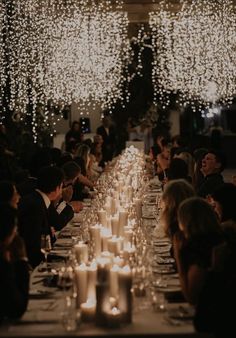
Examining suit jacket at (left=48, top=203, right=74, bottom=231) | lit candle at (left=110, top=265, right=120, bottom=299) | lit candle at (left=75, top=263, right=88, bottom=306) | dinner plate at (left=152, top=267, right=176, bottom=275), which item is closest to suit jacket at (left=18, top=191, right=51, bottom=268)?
dinner plate at (left=152, top=267, right=176, bottom=275)

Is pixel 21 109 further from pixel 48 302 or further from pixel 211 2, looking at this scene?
pixel 48 302

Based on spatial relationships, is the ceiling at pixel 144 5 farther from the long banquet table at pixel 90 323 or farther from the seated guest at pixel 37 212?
the long banquet table at pixel 90 323

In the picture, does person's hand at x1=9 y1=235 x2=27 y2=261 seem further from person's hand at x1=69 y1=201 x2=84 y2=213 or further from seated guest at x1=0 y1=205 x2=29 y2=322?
person's hand at x1=69 y1=201 x2=84 y2=213

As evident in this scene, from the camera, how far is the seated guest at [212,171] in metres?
8.68

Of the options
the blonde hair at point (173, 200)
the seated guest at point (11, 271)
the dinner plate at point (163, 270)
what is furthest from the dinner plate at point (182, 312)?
the blonde hair at point (173, 200)

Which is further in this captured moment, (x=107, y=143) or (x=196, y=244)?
(x=107, y=143)

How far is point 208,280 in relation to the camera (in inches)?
163

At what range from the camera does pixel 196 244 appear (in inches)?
178

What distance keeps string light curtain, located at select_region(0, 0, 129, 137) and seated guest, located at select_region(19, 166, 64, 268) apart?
6400 millimetres

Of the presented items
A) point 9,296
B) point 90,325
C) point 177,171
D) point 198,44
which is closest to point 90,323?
point 90,325

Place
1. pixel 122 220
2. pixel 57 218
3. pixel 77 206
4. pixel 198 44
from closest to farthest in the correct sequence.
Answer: pixel 122 220 < pixel 57 218 < pixel 77 206 < pixel 198 44

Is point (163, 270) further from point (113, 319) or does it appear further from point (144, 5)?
point (144, 5)

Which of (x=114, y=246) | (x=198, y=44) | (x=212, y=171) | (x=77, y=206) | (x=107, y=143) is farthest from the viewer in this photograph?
(x=107, y=143)

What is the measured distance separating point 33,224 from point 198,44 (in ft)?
39.5
